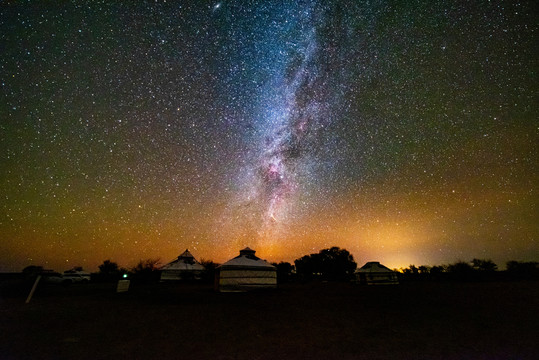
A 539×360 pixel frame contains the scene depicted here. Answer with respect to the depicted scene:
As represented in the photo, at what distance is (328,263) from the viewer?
2586 inches

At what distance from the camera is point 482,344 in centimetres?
742

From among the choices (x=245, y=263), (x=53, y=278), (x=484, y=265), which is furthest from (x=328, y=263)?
(x=53, y=278)

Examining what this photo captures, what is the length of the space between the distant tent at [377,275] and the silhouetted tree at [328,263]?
31209 mm

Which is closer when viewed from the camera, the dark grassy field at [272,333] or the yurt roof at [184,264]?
the dark grassy field at [272,333]

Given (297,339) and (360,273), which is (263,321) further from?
(360,273)

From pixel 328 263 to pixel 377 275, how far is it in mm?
33989

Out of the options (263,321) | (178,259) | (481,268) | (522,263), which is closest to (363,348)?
(263,321)

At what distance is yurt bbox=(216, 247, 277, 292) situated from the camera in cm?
2373

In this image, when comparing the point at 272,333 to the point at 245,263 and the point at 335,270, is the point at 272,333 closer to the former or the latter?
the point at 245,263

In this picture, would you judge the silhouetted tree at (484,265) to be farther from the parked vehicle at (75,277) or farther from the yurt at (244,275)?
the parked vehicle at (75,277)

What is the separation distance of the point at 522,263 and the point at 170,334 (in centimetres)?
7365

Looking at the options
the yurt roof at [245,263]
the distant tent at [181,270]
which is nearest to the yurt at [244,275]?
the yurt roof at [245,263]

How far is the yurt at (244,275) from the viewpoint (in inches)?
934

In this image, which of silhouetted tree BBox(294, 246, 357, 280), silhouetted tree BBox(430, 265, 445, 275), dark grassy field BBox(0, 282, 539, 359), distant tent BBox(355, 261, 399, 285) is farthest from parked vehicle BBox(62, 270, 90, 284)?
silhouetted tree BBox(430, 265, 445, 275)
